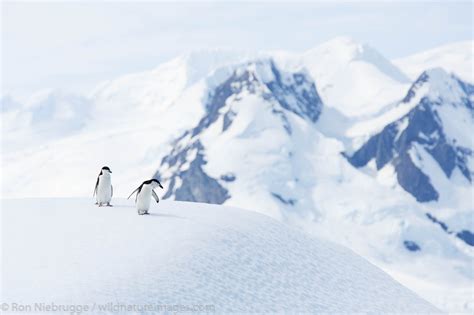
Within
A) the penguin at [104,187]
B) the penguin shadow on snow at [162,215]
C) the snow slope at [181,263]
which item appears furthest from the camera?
the penguin at [104,187]

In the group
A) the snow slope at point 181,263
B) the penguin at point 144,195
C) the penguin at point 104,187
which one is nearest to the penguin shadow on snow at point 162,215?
the snow slope at point 181,263

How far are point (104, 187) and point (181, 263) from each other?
9764 mm

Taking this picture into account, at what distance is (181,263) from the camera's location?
29969mm

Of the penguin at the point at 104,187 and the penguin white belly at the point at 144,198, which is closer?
the penguin white belly at the point at 144,198

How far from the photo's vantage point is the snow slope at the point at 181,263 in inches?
1030

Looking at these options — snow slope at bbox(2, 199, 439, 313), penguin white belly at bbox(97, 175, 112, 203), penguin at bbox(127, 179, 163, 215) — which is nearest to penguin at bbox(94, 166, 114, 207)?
penguin white belly at bbox(97, 175, 112, 203)

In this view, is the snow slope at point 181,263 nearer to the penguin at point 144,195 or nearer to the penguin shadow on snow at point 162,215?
the penguin shadow on snow at point 162,215

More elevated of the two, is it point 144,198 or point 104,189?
point 104,189

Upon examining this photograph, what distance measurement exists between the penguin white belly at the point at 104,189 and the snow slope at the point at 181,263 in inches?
34.8

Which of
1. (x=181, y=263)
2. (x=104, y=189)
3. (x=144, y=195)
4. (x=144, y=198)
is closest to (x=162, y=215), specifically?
(x=144, y=198)

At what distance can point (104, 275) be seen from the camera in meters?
26.6

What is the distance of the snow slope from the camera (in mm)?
26150

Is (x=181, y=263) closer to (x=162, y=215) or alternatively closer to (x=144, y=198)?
(x=144, y=198)

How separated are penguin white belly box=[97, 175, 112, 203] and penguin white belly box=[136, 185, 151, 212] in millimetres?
2331
